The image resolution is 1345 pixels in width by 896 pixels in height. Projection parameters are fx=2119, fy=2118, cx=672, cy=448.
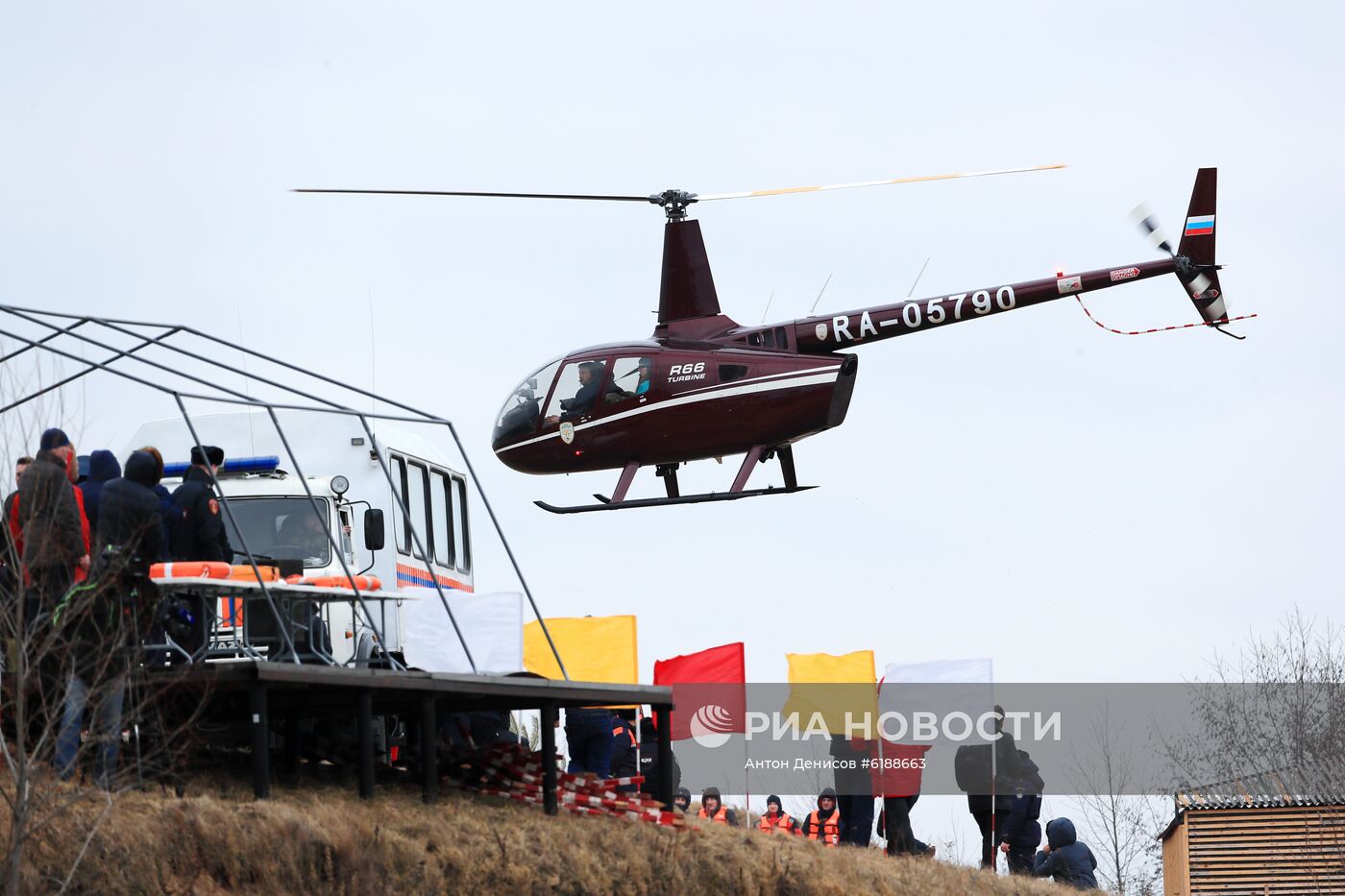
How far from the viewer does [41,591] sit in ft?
47.0

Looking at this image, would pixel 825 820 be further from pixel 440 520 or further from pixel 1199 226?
pixel 1199 226

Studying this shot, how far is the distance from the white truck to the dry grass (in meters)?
3.05

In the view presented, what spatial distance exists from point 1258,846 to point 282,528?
14.4 m

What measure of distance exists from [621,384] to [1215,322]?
8618 mm

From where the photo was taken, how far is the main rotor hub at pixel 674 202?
3070 cm

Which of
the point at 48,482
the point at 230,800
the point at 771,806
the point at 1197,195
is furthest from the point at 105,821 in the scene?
the point at 1197,195

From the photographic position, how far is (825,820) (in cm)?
2314

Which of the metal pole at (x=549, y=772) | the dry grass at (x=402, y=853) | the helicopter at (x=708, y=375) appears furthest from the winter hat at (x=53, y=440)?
the helicopter at (x=708, y=375)

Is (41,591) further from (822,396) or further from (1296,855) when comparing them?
(1296,855)

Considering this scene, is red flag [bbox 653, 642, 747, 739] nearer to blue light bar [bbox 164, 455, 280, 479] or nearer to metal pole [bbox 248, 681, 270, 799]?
blue light bar [bbox 164, 455, 280, 479]

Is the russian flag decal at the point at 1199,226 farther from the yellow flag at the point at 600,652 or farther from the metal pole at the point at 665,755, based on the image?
the metal pole at the point at 665,755

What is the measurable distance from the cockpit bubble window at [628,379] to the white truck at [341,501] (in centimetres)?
554

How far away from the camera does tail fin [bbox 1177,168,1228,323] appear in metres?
30.4

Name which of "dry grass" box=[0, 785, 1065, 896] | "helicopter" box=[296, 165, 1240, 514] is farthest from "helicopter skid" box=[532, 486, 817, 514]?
"dry grass" box=[0, 785, 1065, 896]
